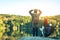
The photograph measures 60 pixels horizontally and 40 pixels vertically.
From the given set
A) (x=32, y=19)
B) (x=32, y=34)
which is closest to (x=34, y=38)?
(x=32, y=34)

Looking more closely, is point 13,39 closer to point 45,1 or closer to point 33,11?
point 33,11

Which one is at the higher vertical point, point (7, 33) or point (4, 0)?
point (4, 0)

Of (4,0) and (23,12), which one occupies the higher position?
(4,0)

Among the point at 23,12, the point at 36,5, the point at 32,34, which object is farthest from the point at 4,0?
the point at 32,34

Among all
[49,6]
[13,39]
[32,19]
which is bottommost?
[13,39]

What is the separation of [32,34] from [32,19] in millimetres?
154

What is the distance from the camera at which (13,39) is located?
5.13ft

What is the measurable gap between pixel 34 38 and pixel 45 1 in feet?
1.32

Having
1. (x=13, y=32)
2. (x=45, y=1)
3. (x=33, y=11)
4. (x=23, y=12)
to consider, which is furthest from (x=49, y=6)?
(x=13, y=32)

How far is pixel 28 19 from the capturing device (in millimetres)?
1596

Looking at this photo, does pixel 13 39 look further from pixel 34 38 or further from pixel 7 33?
pixel 34 38

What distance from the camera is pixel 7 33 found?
157 centimetres

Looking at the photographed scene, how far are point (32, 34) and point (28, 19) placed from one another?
0.52 feet

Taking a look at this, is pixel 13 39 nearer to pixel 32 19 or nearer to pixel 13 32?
pixel 13 32
